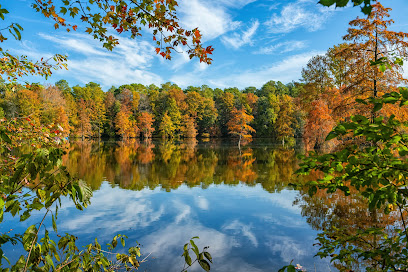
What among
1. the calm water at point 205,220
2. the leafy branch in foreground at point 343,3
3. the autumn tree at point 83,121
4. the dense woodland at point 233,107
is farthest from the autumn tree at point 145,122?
the leafy branch in foreground at point 343,3

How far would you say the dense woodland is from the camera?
34.8 feet

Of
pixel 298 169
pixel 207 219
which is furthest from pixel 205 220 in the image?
pixel 298 169

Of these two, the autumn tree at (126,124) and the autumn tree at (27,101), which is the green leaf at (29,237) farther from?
the autumn tree at (126,124)

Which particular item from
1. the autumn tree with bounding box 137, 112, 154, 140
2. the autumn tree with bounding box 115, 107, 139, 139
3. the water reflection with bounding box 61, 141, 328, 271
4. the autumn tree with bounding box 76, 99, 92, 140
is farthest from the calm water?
the autumn tree with bounding box 76, 99, 92, 140

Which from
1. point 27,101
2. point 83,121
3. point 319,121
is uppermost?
point 27,101

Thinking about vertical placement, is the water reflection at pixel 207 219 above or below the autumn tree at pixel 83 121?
below

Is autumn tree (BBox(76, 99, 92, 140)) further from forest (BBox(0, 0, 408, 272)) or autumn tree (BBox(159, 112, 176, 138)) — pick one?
autumn tree (BBox(159, 112, 176, 138))

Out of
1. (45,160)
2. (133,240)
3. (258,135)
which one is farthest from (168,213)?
(258,135)

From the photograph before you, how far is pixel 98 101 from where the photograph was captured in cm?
5331

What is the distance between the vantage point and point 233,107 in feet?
173

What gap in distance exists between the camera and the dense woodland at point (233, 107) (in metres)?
10.6

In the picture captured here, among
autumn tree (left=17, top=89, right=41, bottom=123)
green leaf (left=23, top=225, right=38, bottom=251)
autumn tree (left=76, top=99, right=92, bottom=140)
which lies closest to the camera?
green leaf (left=23, top=225, right=38, bottom=251)

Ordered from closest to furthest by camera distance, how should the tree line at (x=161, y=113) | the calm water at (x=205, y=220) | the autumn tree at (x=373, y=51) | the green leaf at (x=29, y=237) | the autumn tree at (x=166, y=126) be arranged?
the green leaf at (x=29, y=237), the calm water at (x=205, y=220), the autumn tree at (x=373, y=51), the tree line at (x=161, y=113), the autumn tree at (x=166, y=126)

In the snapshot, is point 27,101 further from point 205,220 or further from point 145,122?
point 205,220
